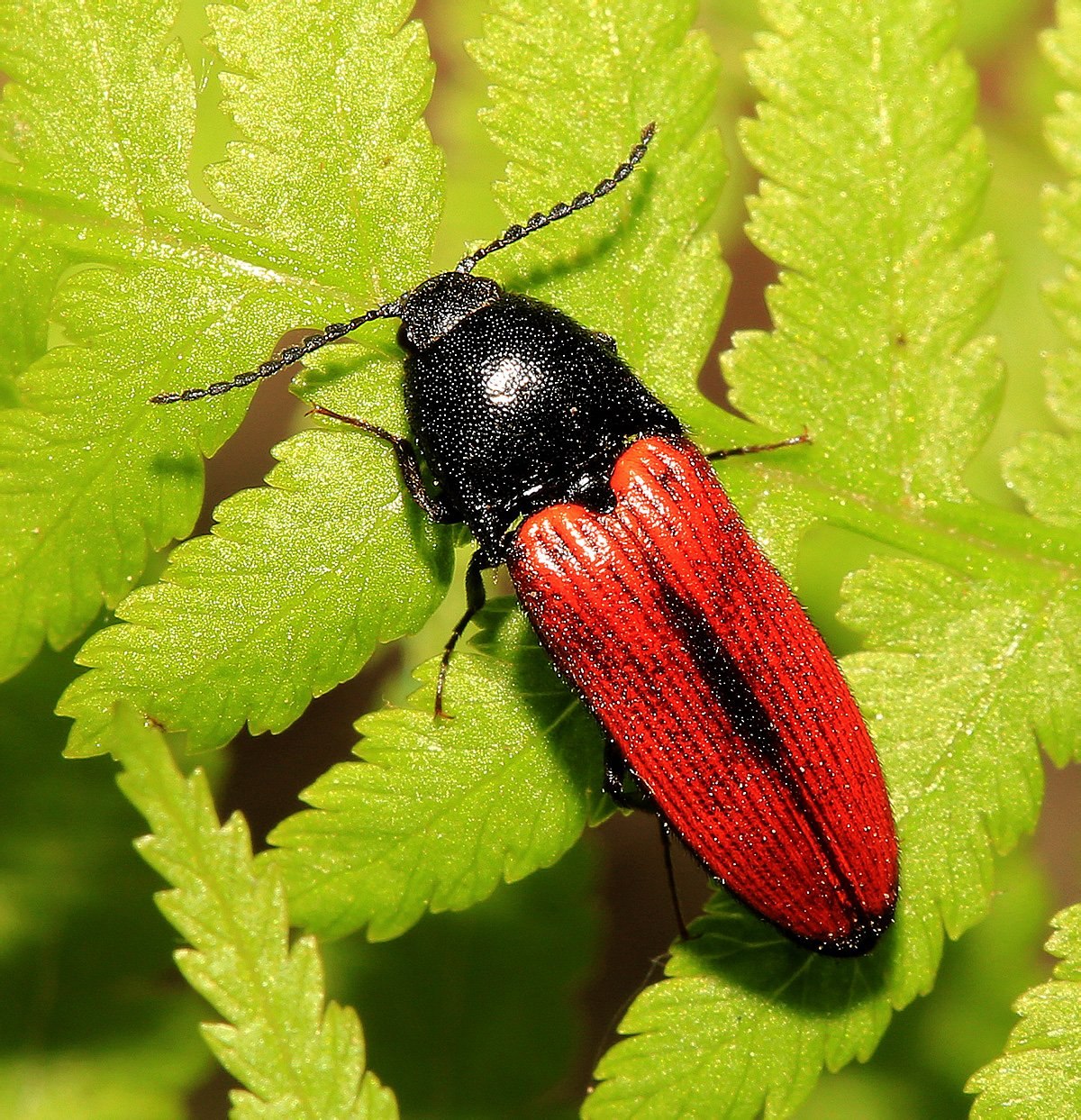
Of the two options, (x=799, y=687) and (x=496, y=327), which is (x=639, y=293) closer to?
(x=496, y=327)

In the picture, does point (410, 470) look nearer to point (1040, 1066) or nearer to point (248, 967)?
point (248, 967)

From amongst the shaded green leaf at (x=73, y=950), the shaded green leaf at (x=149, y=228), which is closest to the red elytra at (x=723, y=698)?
the shaded green leaf at (x=149, y=228)

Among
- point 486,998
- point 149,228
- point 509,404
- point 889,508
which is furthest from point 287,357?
point 486,998

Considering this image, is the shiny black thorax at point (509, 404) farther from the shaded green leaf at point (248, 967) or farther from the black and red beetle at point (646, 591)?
the shaded green leaf at point (248, 967)

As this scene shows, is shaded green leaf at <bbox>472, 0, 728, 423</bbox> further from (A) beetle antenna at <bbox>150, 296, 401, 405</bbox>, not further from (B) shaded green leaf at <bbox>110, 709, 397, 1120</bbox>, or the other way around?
(B) shaded green leaf at <bbox>110, 709, 397, 1120</bbox>

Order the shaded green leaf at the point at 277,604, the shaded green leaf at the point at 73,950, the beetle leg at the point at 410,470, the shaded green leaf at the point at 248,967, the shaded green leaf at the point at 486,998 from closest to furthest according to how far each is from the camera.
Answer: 1. the shaded green leaf at the point at 248,967
2. the shaded green leaf at the point at 277,604
3. the beetle leg at the point at 410,470
4. the shaded green leaf at the point at 73,950
5. the shaded green leaf at the point at 486,998

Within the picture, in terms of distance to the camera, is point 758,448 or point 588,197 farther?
point 758,448
